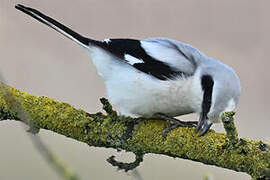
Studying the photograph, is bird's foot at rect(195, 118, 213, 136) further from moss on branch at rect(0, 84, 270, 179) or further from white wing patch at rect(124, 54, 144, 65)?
white wing patch at rect(124, 54, 144, 65)

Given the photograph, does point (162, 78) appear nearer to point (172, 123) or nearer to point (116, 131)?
point (172, 123)

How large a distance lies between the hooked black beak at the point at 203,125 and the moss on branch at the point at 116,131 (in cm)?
3

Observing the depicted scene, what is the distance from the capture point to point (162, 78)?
287 cm

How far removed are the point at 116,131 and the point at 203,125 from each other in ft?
1.90

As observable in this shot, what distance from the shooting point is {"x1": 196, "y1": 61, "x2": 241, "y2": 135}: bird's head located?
2.69 metres

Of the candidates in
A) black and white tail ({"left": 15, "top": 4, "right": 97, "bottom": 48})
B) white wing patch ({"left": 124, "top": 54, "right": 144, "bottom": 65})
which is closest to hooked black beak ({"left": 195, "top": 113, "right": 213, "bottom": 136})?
white wing patch ({"left": 124, "top": 54, "right": 144, "bottom": 65})

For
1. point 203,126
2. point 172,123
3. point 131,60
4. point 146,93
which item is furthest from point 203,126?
point 131,60

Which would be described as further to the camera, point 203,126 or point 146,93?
point 146,93

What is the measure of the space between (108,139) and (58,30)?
89 centimetres

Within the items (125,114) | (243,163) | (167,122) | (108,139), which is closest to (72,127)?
(108,139)

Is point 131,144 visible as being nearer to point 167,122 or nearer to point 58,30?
point 167,122

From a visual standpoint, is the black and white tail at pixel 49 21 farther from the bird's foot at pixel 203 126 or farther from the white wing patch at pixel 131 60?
the bird's foot at pixel 203 126

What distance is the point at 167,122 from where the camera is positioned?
2.78 m

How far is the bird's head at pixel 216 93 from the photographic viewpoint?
2.69 m
